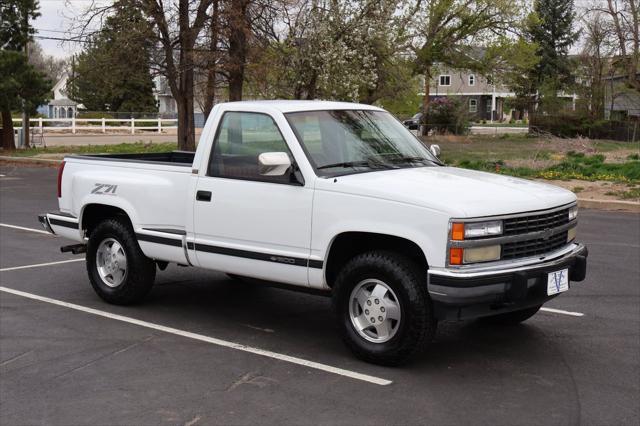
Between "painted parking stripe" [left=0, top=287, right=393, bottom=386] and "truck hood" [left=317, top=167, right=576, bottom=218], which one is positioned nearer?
"truck hood" [left=317, top=167, right=576, bottom=218]

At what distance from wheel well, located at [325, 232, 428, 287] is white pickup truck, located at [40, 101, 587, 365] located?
1 centimetres

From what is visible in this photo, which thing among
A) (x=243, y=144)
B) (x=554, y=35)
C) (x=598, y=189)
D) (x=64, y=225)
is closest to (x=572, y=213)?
(x=243, y=144)

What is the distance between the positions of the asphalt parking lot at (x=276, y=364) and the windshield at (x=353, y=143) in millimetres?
1450

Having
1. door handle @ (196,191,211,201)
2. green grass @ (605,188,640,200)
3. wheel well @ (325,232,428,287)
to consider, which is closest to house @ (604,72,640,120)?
green grass @ (605,188,640,200)

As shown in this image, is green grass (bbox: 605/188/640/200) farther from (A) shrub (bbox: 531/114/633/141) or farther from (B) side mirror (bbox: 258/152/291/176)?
(A) shrub (bbox: 531/114/633/141)

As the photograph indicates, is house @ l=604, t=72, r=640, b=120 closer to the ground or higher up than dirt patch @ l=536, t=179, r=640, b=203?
higher up

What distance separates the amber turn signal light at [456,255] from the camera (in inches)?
208

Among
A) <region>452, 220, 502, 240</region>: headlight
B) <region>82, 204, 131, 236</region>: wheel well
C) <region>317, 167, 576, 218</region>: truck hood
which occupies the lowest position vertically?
<region>82, 204, 131, 236</region>: wheel well

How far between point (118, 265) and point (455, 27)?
137ft

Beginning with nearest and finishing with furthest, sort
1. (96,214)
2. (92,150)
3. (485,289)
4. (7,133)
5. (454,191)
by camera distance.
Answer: (485,289) < (454,191) < (96,214) < (92,150) < (7,133)

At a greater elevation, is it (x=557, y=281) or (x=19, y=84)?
(x=19, y=84)

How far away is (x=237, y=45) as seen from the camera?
25297 mm

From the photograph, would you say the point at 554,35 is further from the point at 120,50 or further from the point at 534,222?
the point at 534,222

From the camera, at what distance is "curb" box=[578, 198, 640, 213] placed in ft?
50.5
